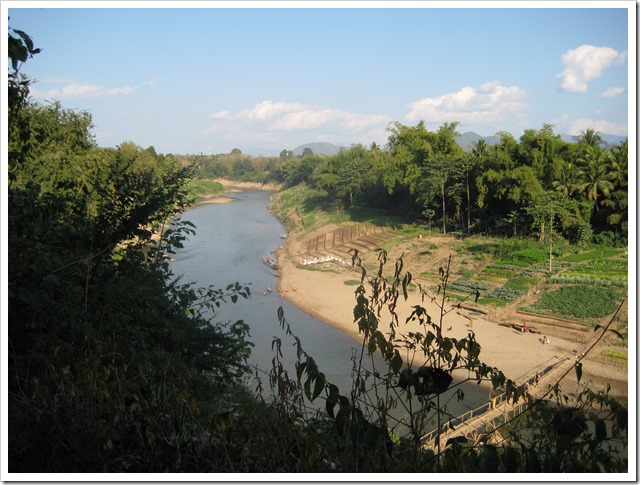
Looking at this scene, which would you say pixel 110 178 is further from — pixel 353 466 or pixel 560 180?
pixel 560 180

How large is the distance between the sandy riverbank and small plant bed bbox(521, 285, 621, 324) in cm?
129

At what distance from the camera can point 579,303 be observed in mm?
13742

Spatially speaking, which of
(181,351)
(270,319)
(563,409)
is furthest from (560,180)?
(563,409)

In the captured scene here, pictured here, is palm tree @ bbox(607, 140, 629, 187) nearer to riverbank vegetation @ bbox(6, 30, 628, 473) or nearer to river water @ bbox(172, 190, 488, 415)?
river water @ bbox(172, 190, 488, 415)

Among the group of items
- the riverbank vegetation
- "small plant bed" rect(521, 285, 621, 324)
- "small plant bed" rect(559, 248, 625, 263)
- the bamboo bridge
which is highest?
the riverbank vegetation

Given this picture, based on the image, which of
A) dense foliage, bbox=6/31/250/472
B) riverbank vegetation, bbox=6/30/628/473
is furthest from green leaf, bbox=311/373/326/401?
dense foliage, bbox=6/31/250/472

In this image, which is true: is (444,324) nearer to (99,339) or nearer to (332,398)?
(99,339)

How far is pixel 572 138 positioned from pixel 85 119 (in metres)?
18.3

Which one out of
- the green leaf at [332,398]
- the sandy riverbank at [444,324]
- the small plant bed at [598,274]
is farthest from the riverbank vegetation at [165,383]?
the small plant bed at [598,274]


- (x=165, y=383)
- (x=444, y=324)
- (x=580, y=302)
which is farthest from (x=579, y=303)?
(x=165, y=383)

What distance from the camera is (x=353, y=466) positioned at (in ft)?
6.44

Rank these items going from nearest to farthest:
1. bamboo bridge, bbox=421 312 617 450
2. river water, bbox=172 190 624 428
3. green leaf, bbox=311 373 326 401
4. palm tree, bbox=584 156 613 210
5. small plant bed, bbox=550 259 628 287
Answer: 1. green leaf, bbox=311 373 326 401
2. bamboo bridge, bbox=421 312 617 450
3. river water, bbox=172 190 624 428
4. small plant bed, bbox=550 259 628 287
5. palm tree, bbox=584 156 613 210

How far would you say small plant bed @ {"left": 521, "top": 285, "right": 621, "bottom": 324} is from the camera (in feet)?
43.5

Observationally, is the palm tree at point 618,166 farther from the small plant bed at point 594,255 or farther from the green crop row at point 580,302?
the green crop row at point 580,302
